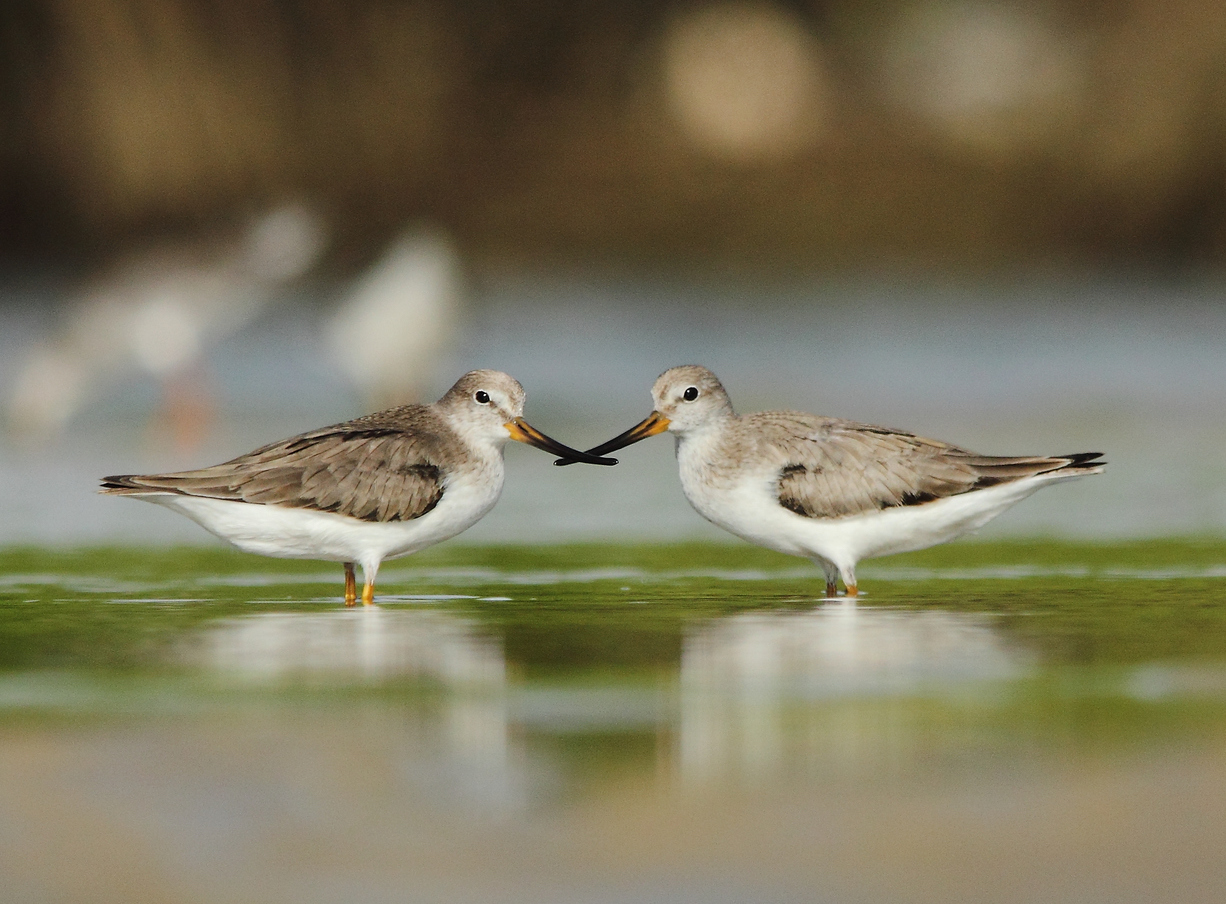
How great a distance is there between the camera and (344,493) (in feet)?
32.4

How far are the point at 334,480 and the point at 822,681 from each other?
3313 mm

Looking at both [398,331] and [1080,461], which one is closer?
[1080,461]

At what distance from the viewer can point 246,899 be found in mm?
5125

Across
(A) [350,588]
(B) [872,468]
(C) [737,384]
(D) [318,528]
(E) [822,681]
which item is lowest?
(E) [822,681]

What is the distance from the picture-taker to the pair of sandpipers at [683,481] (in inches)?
388

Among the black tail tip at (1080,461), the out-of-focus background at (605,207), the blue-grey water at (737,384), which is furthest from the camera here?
the out-of-focus background at (605,207)

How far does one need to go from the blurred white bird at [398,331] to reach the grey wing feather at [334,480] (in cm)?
879

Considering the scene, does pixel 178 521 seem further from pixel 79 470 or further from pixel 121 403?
pixel 121 403

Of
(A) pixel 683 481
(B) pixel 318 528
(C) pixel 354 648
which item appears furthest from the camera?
(A) pixel 683 481

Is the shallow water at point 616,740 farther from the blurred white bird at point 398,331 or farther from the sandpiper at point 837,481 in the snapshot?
the blurred white bird at point 398,331

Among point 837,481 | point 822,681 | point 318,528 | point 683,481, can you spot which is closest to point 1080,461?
point 837,481

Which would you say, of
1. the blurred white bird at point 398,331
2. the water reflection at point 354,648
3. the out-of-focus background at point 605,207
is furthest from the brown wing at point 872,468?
the blurred white bird at point 398,331

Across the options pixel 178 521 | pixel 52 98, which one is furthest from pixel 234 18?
pixel 178 521

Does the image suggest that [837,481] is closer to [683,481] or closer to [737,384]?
[683,481]
